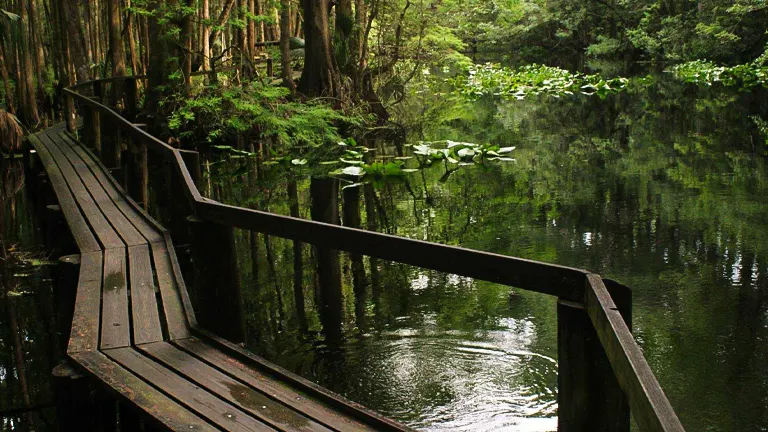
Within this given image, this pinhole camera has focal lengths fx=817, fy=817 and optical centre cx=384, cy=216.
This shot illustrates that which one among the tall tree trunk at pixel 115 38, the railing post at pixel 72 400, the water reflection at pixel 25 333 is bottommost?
the water reflection at pixel 25 333

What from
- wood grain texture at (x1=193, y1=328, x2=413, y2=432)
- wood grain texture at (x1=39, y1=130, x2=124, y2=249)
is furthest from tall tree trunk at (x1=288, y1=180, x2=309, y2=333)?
wood grain texture at (x1=193, y1=328, x2=413, y2=432)

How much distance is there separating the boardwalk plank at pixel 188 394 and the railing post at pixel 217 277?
0.76 m

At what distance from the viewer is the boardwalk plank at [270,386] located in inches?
127

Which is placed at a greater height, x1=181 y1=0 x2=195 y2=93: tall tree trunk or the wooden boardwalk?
x1=181 y1=0 x2=195 y2=93: tall tree trunk

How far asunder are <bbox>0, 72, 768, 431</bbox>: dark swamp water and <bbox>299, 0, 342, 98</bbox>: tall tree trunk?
12.9ft

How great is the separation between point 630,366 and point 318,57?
1761 centimetres

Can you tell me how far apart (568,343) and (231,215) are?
2.25 m

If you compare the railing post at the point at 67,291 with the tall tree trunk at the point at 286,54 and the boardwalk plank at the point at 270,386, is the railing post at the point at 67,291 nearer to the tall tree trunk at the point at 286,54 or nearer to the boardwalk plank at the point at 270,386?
the boardwalk plank at the point at 270,386

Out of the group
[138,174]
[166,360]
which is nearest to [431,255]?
[166,360]

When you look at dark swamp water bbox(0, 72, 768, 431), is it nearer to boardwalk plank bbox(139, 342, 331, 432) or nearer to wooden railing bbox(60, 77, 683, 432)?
boardwalk plank bbox(139, 342, 331, 432)

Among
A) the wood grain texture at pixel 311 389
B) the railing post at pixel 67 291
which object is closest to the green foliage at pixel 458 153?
the railing post at pixel 67 291

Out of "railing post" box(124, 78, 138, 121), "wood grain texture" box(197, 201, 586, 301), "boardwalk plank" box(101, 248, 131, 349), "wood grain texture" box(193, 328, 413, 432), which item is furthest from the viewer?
"railing post" box(124, 78, 138, 121)

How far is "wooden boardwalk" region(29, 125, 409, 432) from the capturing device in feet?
10.7

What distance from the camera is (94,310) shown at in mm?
4648
